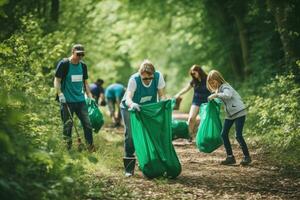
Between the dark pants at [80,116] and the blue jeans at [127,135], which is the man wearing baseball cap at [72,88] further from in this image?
the blue jeans at [127,135]

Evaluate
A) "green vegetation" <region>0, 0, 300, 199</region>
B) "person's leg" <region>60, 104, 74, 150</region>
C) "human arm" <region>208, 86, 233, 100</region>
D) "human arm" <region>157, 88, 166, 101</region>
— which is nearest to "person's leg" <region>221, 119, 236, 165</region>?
"human arm" <region>208, 86, 233, 100</region>

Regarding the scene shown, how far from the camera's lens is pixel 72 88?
436 inches

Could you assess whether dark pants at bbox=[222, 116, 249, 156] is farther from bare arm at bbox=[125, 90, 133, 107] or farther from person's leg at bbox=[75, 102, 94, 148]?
person's leg at bbox=[75, 102, 94, 148]

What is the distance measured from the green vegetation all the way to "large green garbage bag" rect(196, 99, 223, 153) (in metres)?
1.09

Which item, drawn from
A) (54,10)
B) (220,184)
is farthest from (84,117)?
(54,10)

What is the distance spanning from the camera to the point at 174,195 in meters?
7.92

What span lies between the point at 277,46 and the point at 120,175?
1249cm

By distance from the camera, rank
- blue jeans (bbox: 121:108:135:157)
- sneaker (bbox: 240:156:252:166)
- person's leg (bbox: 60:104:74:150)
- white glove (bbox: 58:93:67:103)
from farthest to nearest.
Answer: person's leg (bbox: 60:104:74:150), white glove (bbox: 58:93:67:103), sneaker (bbox: 240:156:252:166), blue jeans (bbox: 121:108:135:157)

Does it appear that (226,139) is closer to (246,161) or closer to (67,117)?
(246,161)

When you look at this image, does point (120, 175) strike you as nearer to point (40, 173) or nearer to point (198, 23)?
point (40, 173)

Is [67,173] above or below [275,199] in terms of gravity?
above

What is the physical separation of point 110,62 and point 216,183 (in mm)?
27553

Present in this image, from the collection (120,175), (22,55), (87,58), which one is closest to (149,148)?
(120,175)

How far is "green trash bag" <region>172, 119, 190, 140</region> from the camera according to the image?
13.9m
